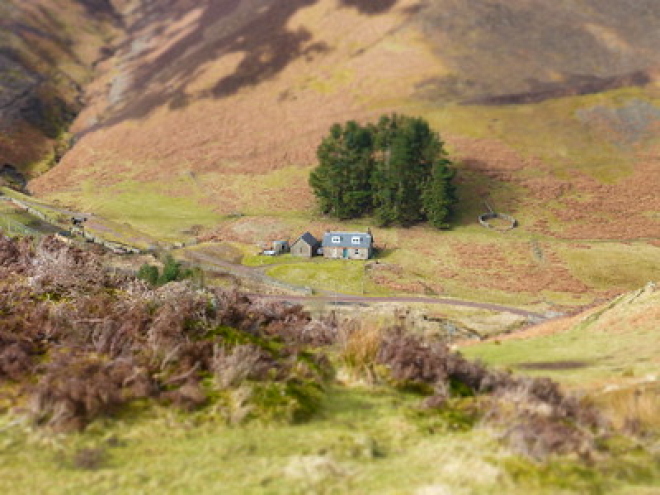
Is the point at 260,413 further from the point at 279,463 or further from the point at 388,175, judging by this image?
the point at 388,175

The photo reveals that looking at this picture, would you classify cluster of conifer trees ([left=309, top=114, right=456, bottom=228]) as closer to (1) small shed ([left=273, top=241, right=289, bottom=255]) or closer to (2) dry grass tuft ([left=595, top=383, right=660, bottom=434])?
(1) small shed ([left=273, top=241, right=289, bottom=255])

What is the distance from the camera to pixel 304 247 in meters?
72.3

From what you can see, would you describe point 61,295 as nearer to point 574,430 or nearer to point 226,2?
point 574,430

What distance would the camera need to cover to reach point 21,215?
86.0 m

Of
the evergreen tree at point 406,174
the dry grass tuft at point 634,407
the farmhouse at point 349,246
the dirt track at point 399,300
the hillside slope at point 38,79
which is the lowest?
the dirt track at point 399,300

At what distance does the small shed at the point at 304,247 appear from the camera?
7206 centimetres

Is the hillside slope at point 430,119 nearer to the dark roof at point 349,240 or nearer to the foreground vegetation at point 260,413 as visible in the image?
the dark roof at point 349,240

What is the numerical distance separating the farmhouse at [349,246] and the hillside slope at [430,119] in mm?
4807

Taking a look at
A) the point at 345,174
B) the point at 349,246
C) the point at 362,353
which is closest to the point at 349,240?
the point at 349,246

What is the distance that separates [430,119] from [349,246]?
171 feet

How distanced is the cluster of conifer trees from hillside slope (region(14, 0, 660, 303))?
5270 millimetres

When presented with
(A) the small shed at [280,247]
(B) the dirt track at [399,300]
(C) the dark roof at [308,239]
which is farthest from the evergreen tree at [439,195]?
(B) the dirt track at [399,300]

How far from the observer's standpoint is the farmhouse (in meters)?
70.2

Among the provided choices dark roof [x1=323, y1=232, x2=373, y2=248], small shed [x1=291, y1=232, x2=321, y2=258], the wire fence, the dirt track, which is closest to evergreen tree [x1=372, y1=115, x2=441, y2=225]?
dark roof [x1=323, y1=232, x2=373, y2=248]
